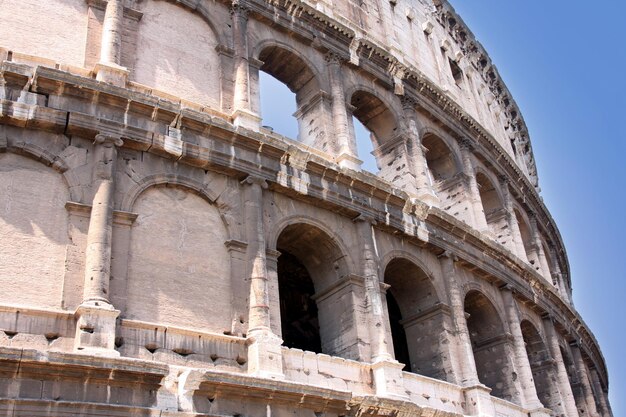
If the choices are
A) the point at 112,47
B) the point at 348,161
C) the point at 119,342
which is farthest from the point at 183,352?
the point at 348,161

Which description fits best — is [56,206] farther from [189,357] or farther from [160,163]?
[189,357]

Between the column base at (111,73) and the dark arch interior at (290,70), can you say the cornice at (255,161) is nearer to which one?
the column base at (111,73)

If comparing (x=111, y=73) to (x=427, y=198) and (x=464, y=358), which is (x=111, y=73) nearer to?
(x=427, y=198)

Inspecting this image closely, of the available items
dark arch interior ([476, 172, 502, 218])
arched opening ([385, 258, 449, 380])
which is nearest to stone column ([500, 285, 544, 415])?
arched opening ([385, 258, 449, 380])

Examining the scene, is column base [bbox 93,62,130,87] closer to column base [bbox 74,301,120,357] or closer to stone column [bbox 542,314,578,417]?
column base [bbox 74,301,120,357]

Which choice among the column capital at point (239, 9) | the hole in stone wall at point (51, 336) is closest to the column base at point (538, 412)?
the column capital at point (239, 9)

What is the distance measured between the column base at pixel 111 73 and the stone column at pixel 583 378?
44.4 ft

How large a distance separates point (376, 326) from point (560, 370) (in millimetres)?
6843

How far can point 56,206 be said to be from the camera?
9.39 meters

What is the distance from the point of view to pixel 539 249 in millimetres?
19828

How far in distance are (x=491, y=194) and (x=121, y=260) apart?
1148 centimetres

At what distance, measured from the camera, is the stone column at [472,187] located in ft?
52.3

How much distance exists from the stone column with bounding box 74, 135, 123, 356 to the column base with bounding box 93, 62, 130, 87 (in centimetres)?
106

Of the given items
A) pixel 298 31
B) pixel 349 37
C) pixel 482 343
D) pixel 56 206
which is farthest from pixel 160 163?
pixel 482 343
